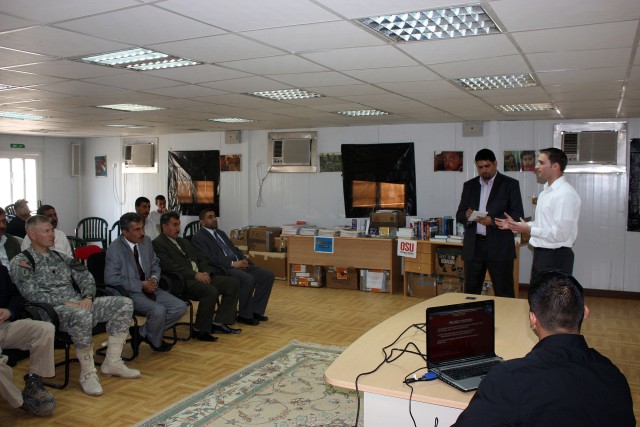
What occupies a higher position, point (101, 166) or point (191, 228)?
point (101, 166)

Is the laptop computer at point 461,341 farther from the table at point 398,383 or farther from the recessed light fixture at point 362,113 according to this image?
the recessed light fixture at point 362,113

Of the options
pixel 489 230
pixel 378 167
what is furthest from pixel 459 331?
pixel 378 167

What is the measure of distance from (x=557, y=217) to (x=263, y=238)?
5.81 m

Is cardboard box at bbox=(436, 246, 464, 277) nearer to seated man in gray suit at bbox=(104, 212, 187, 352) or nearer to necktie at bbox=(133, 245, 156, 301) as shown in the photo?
seated man in gray suit at bbox=(104, 212, 187, 352)

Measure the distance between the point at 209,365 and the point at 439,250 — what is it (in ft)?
12.9

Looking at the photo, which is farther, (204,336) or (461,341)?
(204,336)

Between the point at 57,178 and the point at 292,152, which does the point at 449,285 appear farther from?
the point at 57,178

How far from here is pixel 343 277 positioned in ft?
26.7

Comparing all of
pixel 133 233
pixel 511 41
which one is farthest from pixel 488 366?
pixel 133 233

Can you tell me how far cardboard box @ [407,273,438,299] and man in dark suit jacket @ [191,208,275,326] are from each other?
7.92 feet

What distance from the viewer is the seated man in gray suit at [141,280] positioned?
184 inches

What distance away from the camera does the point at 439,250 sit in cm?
750

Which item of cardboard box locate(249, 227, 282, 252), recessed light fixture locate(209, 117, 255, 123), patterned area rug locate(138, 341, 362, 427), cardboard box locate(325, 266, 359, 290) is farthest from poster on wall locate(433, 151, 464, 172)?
patterned area rug locate(138, 341, 362, 427)

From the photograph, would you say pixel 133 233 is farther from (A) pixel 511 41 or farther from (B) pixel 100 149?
(B) pixel 100 149
